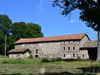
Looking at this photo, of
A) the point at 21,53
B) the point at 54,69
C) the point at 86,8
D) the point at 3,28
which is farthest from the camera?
the point at 3,28

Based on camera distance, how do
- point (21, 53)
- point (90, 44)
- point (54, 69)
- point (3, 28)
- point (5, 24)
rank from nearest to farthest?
point (54, 69), point (90, 44), point (21, 53), point (3, 28), point (5, 24)

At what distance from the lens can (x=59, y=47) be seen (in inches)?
1825

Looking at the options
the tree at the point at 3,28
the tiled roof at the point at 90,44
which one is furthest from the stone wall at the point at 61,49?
the tree at the point at 3,28

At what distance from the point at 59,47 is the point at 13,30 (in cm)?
2672

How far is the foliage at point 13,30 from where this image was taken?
61.5m

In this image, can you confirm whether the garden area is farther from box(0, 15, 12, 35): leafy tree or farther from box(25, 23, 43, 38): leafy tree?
box(0, 15, 12, 35): leafy tree

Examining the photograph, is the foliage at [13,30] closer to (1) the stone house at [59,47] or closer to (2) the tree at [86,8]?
(1) the stone house at [59,47]

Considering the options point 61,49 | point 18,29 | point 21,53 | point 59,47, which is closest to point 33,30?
point 18,29

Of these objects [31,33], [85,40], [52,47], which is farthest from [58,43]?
[31,33]

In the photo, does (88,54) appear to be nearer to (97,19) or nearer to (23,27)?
(97,19)

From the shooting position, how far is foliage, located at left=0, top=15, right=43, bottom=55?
61.5 meters

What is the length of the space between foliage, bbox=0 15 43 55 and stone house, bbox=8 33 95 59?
1088 cm

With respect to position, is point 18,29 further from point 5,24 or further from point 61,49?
point 61,49

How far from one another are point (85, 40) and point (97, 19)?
25322 millimetres
